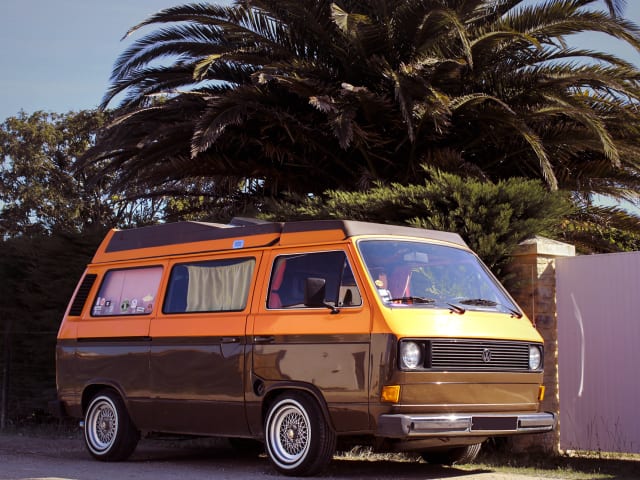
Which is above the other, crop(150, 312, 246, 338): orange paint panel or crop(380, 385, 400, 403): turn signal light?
crop(150, 312, 246, 338): orange paint panel

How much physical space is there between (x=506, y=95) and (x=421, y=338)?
8.78 m

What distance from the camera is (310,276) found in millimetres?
9102

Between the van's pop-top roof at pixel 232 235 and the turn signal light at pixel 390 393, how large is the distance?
1.47m

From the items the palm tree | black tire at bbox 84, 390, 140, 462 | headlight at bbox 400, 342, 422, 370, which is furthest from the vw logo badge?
the palm tree

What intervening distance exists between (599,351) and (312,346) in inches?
152

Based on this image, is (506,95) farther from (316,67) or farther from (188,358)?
(188,358)

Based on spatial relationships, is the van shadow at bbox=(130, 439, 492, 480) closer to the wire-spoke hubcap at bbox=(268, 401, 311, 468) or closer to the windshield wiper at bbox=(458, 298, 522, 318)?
the wire-spoke hubcap at bbox=(268, 401, 311, 468)

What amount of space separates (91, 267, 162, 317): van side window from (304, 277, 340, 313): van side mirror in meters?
2.57

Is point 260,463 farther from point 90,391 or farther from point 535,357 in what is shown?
point 535,357

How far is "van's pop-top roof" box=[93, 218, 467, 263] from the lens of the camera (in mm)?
9062

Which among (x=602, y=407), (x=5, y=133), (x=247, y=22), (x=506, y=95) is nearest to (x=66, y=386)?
(x=602, y=407)

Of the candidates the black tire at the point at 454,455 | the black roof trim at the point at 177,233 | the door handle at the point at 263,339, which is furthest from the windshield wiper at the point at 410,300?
the black tire at the point at 454,455

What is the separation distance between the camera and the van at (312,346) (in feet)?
27.3

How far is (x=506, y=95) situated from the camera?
635 inches
